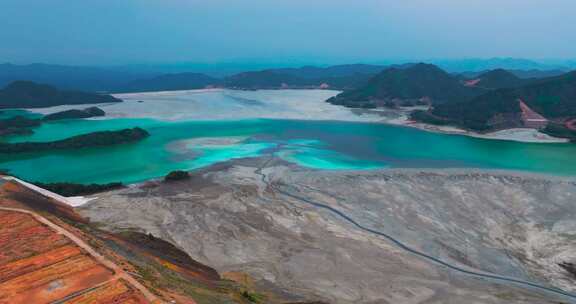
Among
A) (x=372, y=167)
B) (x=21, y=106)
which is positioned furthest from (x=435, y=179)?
(x=21, y=106)

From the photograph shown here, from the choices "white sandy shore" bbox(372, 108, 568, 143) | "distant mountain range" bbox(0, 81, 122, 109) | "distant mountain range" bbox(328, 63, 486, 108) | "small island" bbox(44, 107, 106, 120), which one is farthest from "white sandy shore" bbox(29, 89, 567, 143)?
"distant mountain range" bbox(328, 63, 486, 108)

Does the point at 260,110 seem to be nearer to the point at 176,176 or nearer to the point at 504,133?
the point at 504,133

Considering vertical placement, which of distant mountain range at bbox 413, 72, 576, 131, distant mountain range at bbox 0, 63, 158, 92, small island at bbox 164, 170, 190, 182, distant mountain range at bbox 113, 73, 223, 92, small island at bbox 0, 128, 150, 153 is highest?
distant mountain range at bbox 0, 63, 158, 92

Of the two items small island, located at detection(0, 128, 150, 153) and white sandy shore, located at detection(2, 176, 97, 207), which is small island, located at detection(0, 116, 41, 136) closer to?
small island, located at detection(0, 128, 150, 153)

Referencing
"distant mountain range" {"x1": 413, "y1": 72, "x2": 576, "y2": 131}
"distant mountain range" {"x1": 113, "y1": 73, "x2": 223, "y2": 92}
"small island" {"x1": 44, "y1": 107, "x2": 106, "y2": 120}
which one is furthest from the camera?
"distant mountain range" {"x1": 113, "y1": 73, "x2": 223, "y2": 92}

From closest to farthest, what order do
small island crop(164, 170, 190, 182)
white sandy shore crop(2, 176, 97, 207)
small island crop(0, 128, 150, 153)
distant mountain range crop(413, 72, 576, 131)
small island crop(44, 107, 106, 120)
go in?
white sandy shore crop(2, 176, 97, 207) < small island crop(164, 170, 190, 182) < small island crop(0, 128, 150, 153) < distant mountain range crop(413, 72, 576, 131) < small island crop(44, 107, 106, 120)

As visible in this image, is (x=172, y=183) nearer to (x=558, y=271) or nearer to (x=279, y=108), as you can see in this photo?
(x=558, y=271)

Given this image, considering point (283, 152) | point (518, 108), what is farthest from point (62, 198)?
point (518, 108)
